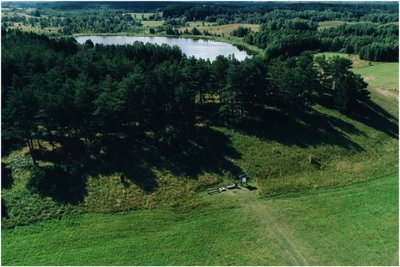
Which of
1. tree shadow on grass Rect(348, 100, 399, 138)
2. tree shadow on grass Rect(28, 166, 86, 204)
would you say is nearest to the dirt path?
tree shadow on grass Rect(28, 166, 86, 204)

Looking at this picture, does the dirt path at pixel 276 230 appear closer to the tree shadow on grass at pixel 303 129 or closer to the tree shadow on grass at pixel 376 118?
the tree shadow on grass at pixel 303 129

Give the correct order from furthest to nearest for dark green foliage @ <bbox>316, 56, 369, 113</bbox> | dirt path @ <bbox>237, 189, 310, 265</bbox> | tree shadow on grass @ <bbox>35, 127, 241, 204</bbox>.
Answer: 1. dark green foliage @ <bbox>316, 56, 369, 113</bbox>
2. tree shadow on grass @ <bbox>35, 127, 241, 204</bbox>
3. dirt path @ <bbox>237, 189, 310, 265</bbox>

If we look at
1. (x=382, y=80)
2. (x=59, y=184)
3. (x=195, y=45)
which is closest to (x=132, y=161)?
(x=59, y=184)

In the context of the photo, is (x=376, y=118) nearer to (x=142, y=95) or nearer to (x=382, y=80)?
(x=382, y=80)

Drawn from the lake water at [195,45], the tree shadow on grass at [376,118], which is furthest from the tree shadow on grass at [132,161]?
the lake water at [195,45]

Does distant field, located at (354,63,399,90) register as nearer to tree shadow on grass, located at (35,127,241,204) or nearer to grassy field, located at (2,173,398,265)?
grassy field, located at (2,173,398,265)

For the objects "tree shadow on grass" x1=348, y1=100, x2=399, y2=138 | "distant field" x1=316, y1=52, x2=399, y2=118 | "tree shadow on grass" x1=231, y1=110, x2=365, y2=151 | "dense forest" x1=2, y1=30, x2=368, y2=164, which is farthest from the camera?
"distant field" x1=316, y1=52, x2=399, y2=118

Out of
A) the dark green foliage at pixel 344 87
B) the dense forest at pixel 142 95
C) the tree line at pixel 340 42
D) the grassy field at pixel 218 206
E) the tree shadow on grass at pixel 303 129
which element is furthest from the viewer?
the tree line at pixel 340 42

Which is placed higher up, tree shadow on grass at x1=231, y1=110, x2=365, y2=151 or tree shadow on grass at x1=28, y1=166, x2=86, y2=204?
tree shadow on grass at x1=231, y1=110, x2=365, y2=151
